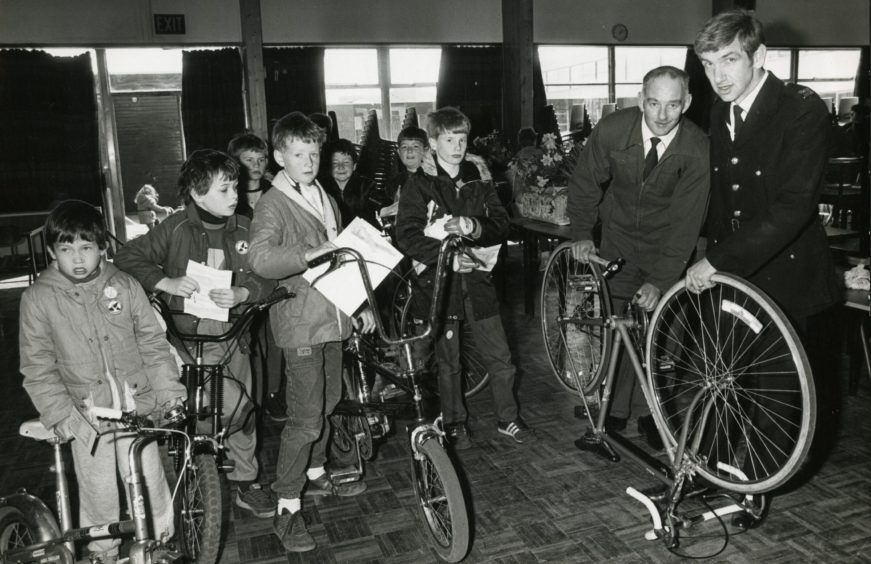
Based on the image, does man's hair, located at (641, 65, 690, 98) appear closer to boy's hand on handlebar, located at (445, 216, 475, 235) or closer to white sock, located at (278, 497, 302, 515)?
boy's hand on handlebar, located at (445, 216, 475, 235)

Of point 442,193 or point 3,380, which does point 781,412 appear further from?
point 3,380

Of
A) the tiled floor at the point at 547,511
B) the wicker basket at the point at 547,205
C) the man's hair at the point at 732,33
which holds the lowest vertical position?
the tiled floor at the point at 547,511

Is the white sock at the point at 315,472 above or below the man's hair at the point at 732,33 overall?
below

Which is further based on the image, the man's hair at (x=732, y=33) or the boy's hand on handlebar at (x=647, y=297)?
the boy's hand on handlebar at (x=647, y=297)

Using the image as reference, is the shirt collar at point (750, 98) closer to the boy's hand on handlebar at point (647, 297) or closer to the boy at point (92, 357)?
the boy's hand on handlebar at point (647, 297)

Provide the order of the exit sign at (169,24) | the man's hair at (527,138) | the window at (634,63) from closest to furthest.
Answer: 1. the man's hair at (527,138)
2. the exit sign at (169,24)
3. the window at (634,63)

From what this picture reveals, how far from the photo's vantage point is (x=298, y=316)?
103 inches

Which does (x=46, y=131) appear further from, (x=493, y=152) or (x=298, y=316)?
(x=298, y=316)

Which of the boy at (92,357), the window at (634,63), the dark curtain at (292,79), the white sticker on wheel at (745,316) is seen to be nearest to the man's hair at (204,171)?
the boy at (92,357)

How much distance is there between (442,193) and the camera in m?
3.18

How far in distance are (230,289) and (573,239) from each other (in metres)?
1.54

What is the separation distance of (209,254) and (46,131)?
300 inches

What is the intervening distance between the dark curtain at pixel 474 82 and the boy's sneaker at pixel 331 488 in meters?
7.84

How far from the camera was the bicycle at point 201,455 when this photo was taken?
2166mm
